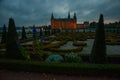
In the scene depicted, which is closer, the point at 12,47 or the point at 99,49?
the point at 99,49

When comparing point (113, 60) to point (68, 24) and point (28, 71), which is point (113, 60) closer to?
point (28, 71)

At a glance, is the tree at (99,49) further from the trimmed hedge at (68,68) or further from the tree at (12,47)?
the tree at (12,47)

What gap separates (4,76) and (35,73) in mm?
1202

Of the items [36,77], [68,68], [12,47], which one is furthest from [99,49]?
[12,47]

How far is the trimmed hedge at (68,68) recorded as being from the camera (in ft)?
24.7

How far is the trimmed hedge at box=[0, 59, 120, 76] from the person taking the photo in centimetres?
753

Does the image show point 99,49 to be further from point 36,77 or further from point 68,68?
point 36,77

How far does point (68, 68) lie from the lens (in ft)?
25.3

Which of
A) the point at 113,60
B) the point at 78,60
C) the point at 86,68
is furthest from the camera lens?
the point at 113,60

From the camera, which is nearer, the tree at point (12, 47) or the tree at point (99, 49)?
the tree at point (99, 49)

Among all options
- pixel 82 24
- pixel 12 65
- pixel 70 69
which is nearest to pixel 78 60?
pixel 70 69

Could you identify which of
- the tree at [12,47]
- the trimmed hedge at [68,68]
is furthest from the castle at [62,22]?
the trimmed hedge at [68,68]

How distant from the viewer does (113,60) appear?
382 inches

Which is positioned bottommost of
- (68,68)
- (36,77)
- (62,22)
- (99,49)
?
(36,77)
